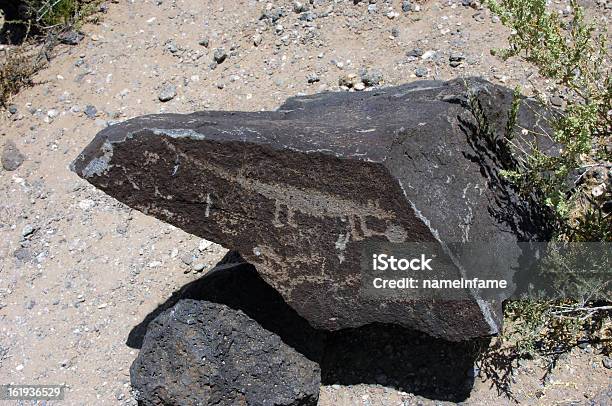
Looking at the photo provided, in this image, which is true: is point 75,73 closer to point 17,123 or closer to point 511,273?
point 17,123

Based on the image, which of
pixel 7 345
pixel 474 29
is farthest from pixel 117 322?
pixel 474 29

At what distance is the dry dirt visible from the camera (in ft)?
16.3

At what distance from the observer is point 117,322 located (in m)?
5.17

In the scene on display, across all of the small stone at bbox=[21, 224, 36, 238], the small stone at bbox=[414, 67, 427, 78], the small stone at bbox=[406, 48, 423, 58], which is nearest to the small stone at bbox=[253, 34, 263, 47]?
the small stone at bbox=[406, 48, 423, 58]

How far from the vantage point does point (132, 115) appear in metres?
6.53

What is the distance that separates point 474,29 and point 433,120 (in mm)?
2252

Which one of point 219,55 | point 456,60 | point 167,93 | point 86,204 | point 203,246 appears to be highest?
point 456,60

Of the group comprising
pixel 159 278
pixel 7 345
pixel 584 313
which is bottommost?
pixel 7 345

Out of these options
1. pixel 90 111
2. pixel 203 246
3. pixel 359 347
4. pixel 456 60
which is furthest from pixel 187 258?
pixel 456 60

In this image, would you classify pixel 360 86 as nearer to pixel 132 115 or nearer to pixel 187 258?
pixel 187 258

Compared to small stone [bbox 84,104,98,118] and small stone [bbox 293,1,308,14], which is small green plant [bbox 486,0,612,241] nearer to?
small stone [bbox 293,1,308,14]

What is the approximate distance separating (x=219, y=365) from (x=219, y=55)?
132 inches

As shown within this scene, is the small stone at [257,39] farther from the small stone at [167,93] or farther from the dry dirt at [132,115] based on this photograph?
the small stone at [167,93]

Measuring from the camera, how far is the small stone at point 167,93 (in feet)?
21.5
